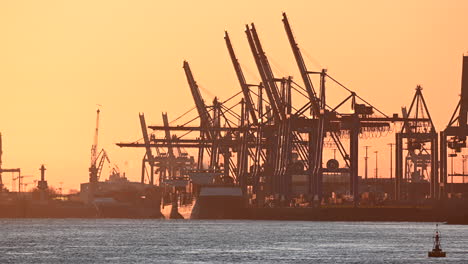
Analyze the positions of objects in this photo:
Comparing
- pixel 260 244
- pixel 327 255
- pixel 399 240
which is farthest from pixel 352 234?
pixel 327 255

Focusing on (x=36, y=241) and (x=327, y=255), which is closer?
(x=327, y=255)

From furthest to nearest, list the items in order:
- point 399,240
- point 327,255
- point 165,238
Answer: point 165,238 < point 399,240 < point 327,255

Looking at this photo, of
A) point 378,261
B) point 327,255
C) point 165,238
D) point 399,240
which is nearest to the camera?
point 378,261

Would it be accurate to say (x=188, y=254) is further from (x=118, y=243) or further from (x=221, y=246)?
(x=118, y=243)

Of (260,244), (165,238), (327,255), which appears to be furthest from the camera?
(165,238)

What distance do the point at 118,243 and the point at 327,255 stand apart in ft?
110

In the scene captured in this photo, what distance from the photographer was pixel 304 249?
144 metres

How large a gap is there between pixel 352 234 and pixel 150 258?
201ft

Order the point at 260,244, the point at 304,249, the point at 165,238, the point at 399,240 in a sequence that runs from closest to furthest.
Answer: the point at 304,249 → the point at 260,244 → the point at 399,240 → the point at 165,238

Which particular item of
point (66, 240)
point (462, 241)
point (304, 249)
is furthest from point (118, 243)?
point (462, 241)

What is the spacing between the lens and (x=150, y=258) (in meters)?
129

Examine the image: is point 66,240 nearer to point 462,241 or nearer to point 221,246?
point 221,246

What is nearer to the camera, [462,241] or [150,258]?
[150,258]

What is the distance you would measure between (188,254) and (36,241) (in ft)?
121
